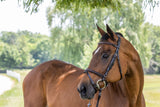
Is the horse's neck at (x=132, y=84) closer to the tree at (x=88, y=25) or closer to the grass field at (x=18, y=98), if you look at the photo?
the grass field at (x=18, y=98)

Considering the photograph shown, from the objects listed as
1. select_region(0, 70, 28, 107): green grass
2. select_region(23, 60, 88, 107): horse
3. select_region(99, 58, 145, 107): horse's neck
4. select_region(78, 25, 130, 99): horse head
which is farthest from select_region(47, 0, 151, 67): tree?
select_region(78, 25, 130, 99): horse head

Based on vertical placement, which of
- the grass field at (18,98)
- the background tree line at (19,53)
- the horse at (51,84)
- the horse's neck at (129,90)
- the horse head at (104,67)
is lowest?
the background tree line at (19,53)

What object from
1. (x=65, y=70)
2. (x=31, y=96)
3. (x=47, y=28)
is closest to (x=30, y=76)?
(x=31, y=96)

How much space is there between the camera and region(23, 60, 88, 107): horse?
400 centimetres

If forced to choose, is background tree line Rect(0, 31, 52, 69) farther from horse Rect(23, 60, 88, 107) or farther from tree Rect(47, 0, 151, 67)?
horse Rect(23, 60, 88, 107)

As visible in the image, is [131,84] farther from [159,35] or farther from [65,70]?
[159,35]

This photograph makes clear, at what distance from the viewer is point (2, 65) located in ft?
212

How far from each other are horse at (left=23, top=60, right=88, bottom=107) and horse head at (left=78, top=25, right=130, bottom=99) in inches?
46.4

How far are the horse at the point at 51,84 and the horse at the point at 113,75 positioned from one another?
96 cm

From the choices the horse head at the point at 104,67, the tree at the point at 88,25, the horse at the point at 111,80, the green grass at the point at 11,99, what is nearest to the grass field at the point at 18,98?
the green grass at the point at 11,99

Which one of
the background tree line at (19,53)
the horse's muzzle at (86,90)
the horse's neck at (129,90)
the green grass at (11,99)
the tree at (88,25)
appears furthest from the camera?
the background tree line at (19,53)

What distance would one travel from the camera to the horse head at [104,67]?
264 cm

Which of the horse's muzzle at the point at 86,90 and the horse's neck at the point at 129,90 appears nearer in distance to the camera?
the horse's muzzle at the point at 86,90

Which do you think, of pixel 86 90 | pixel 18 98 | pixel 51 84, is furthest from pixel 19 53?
pixel 86 90
